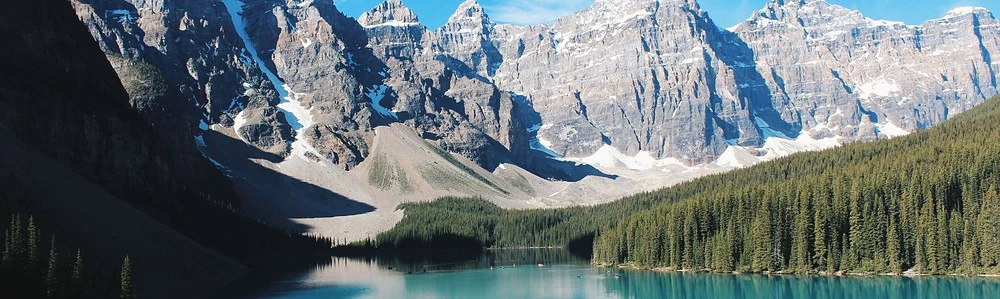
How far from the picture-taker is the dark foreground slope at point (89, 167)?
94625 mm

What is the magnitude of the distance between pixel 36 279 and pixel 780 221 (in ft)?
283

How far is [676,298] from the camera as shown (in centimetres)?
10019

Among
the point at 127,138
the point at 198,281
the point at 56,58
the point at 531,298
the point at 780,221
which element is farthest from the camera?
the point at 127,138

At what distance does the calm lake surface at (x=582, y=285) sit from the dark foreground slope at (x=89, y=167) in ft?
38.1

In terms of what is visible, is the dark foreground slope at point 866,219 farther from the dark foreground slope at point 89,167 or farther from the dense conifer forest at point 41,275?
the dense conifer forest at point 41,275

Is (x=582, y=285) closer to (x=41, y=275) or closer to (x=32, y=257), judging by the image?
(x=41, y=275)

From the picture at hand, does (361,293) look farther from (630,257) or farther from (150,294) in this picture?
(630,257)

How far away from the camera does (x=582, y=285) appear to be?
12000 centimetres

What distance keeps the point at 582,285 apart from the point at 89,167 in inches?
2779

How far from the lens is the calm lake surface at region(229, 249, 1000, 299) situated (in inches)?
3777

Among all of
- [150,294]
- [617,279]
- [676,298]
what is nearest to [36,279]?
[150,294]

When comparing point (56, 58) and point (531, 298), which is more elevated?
point (56, 58)

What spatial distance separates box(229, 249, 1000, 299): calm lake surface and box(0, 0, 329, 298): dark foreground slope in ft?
38.1

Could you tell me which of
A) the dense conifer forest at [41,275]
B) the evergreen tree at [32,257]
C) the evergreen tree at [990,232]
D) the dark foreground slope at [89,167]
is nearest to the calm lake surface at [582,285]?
the evergreen tree at [990,232]
